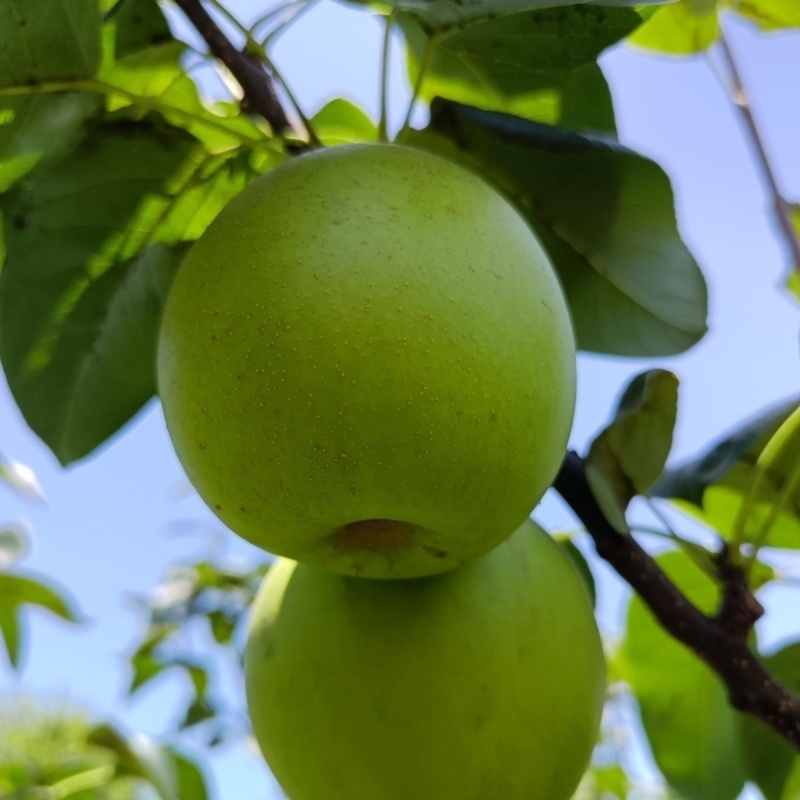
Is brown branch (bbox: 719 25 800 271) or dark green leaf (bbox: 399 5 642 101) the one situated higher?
dark green leaf (bbox: 399 5 642 101)

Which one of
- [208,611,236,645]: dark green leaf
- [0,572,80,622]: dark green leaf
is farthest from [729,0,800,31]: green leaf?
[208,611,236,645]: dark green leaf

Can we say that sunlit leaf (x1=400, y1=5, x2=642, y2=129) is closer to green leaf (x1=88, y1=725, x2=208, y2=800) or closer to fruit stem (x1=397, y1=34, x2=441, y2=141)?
fruit stem (x1=397, y1=34, x2=441, y2=141)

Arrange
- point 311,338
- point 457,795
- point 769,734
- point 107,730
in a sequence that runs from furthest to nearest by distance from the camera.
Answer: point 107,730 < point 769,734 < point 457,795 < point 311,338

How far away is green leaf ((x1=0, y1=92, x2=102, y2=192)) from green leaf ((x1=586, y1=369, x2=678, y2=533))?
0.58 meters

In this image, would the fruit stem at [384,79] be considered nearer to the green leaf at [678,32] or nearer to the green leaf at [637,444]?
the green leaf at [637,444]

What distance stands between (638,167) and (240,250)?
454 millimetres

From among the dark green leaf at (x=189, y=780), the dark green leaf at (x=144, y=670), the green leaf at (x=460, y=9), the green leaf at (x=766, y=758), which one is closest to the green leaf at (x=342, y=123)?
the green leaf at (x=460, y=9)

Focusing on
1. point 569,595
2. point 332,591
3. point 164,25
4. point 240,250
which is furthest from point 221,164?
point 569,595

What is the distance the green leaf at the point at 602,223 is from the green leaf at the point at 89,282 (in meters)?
0.30

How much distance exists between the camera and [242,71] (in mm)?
928

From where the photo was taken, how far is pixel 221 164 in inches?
37.1

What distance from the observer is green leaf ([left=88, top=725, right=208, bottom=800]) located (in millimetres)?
1276

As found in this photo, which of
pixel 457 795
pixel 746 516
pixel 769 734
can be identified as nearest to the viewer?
pixel 457 795

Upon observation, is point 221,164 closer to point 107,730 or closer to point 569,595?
point 569,595
